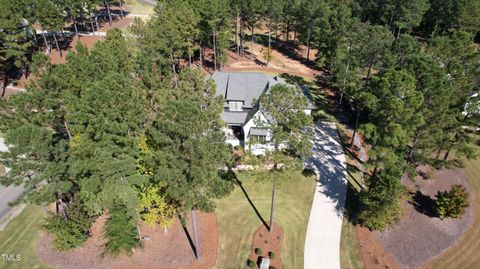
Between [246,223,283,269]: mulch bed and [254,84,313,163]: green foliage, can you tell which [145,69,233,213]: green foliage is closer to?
[254,84,313,163]: green foliage

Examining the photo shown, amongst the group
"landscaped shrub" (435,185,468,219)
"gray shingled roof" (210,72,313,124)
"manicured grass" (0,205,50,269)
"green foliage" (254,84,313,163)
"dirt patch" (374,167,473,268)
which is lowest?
"manicured grass" (0,205,50,269)

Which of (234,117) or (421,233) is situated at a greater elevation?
(234,117)

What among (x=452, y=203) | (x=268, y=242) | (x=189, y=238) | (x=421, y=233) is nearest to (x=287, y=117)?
(x=268, y=242)

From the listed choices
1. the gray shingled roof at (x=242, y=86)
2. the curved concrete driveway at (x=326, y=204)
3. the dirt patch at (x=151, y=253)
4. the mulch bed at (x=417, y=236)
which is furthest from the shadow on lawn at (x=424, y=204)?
the gray shingled roof at (x=242, y=86)

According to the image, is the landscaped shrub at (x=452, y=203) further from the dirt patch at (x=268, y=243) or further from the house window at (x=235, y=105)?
the house window at (x=235, y=105)

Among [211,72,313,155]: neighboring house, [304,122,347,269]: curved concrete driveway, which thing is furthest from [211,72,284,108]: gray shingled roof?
[304,122,347,269]: curved concrete driveway

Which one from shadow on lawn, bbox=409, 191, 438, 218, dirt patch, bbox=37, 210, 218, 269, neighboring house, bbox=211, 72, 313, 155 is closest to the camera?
dirt patch, bbox=37, 210, 218, 269

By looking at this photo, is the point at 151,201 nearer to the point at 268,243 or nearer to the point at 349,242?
the point at 268,243
